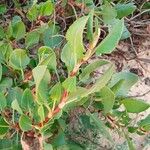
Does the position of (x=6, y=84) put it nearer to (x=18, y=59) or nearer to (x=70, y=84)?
(x=18, y=59)

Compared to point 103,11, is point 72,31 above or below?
above

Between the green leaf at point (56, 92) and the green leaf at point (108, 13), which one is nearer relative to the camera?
the green leaf at point (56, 92)

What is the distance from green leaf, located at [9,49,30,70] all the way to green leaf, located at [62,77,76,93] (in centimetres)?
27

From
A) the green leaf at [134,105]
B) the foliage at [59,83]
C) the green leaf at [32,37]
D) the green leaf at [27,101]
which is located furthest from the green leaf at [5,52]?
the green leaf at [134,105]

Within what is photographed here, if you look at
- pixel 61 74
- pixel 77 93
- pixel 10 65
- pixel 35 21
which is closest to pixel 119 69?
pixel 61 74

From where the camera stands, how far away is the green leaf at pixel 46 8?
1297 mm

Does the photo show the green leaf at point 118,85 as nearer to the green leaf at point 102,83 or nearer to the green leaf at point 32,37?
the green leaf at point 102,83

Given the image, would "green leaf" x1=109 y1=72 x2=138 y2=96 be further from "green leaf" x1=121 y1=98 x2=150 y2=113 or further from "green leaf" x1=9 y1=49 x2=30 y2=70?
"green leaf" x1=9 y1=49 x2=30 y2=70

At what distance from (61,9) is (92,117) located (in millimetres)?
567

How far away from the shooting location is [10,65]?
1.16 metres

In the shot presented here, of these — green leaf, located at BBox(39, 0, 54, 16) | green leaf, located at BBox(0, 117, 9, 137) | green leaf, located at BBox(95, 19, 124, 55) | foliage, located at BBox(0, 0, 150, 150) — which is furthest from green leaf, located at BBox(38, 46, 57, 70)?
green leaf, located at BBox(39, 0, 54, 16)

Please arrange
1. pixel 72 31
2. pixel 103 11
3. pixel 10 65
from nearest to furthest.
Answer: pixel 72 31
pixel 10 65
pixel 103 11

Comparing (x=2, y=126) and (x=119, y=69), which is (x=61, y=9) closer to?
(x=119, y=69)

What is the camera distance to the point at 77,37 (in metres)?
0.82
